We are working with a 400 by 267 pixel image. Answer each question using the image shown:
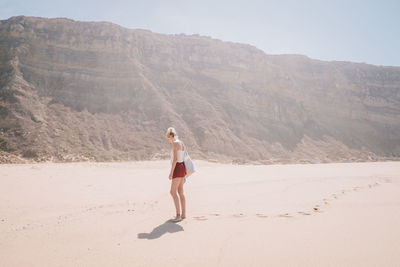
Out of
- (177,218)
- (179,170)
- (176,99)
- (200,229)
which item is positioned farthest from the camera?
(176,99)

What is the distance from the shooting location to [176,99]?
30.6m

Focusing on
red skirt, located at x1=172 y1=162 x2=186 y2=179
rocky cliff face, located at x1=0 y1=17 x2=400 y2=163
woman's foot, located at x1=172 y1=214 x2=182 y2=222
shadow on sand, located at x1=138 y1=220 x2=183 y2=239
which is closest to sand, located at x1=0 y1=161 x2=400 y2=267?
shadow on sand, located at x1=138 y1=220 x2=183 y2=239

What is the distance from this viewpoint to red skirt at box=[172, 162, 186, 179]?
4066 millimetres

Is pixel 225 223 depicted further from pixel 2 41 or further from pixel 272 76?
pixel 272 76

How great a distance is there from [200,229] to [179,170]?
3.67 feet

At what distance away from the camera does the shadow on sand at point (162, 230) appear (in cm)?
310

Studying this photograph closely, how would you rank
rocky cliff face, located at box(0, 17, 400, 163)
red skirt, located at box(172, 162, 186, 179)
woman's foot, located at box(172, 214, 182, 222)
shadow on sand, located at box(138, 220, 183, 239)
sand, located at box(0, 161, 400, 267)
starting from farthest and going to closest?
1. rocky cliff face, located at box(0, 17, 400, 163)
2. red skirt, located at box(172, 162, 186, 179)
3. woman's foot, located at box(172, 214, 182, 222)
4. shadow on sand, located at box(138, 220, 183, 239)
5. sand, located at box(0, 161, 400, 267)

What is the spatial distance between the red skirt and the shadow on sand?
2.50 feet

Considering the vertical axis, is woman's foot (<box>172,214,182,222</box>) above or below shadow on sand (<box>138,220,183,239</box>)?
below

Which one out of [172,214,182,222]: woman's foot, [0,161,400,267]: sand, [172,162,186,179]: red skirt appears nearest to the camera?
[0,161,400,267]: sand

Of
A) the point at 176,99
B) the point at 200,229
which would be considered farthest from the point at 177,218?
the point at 176,99

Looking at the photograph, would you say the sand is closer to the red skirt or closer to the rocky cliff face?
the red skirt

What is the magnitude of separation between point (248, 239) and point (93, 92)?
91.4 ft

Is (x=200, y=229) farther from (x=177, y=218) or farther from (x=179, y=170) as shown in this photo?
(x=179, y=170)
